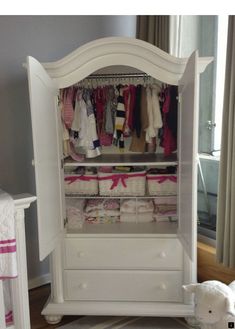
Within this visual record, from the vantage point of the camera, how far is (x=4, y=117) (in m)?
2.53

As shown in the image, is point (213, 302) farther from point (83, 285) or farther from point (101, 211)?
point (101, 211)

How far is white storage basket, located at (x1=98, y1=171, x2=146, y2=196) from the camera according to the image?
2.41 m

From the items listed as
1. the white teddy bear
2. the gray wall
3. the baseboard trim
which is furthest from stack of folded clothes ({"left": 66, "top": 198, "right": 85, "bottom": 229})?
A: the white teddy bear

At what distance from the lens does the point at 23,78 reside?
2611 millimetres

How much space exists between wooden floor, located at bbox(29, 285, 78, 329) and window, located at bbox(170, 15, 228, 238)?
1.28 m

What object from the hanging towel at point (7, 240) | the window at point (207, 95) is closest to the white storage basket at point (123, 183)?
the window at point (207, 95)

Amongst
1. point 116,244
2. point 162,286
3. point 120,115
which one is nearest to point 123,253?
point 116,244

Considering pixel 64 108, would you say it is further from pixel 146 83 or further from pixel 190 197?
pixel 190 197

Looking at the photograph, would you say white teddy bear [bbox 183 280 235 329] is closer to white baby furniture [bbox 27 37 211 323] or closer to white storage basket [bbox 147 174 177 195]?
white baby furniture [bbox 27 37 211 323]

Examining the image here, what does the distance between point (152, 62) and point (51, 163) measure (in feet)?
2.78

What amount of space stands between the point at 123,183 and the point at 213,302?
3.38ft

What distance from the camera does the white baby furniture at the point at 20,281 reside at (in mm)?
1753

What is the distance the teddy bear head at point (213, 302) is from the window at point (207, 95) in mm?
1044

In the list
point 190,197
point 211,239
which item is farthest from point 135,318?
point 190,197
